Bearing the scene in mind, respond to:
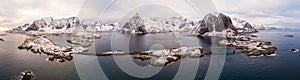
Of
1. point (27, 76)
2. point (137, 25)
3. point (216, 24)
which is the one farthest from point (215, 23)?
point (27, 76)

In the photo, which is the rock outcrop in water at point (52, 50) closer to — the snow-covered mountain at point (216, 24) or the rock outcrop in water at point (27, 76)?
the rock outcrop in water at point (27, 76)

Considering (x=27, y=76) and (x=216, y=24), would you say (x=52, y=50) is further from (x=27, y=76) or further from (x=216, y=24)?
(x=216, y=24)

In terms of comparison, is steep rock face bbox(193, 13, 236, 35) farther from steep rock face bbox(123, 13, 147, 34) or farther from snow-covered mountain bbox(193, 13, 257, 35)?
steep rock face bbox(123, 13, 147, 34)

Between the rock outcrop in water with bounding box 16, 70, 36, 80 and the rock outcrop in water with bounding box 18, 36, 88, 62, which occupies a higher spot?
the rock outcrop in water with bounding box 18, 36, 88, 62

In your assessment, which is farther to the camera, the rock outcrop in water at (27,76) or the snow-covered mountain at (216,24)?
the snow-covered mountain at (216,24)

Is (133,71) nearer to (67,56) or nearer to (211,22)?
(67,56)

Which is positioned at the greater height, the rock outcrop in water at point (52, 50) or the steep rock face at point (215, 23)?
the steep rock face at point (215, 23)

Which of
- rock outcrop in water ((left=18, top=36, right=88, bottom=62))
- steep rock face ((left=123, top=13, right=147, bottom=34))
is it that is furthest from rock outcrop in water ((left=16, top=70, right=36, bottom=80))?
steep rock face ((left=123, top=13, right=147, bottom=34))

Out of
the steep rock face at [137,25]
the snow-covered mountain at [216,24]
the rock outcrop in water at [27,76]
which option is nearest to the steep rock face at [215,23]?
the snow-covered mountain at [216,24]

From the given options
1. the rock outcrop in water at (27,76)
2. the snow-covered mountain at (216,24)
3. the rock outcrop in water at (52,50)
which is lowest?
the rock outcrop in water at (27,76)
